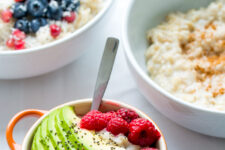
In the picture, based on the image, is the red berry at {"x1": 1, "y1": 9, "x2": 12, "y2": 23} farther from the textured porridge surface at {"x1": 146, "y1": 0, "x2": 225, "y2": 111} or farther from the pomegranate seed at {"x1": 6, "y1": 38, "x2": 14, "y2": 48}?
the textured porridge surface at {"x1": 146, "y1": 0, "x2": 225, "y2": 111}

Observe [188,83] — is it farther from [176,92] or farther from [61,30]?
[61,30]

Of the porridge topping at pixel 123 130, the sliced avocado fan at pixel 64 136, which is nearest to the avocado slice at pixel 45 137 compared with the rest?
the sliced avocado fan at pixel 64 136

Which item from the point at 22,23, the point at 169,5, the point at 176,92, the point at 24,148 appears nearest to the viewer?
the point at 24,148

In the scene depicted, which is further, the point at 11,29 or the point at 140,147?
the point at 11,29

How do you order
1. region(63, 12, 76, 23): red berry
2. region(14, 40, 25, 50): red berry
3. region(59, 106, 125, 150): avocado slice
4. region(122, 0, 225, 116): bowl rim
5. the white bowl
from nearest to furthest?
region(59, 106, 125, 150): avocado slice → region(122, 0, 225, 116): bowl rim → the white bowl → region(14, 40, 25, 50): red berry → region(63, 12, 76, 23): red berry

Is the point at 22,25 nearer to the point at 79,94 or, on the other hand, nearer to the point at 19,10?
the point at 19,10

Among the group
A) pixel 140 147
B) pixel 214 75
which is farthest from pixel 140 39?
pixel 140 147

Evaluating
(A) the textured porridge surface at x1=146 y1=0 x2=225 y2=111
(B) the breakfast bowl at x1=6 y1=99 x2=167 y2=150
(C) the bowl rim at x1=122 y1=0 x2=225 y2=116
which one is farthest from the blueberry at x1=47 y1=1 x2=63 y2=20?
(B) the breakfast bowl at x1=6 y1=99 x2=167 y2=150
